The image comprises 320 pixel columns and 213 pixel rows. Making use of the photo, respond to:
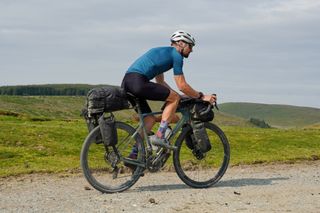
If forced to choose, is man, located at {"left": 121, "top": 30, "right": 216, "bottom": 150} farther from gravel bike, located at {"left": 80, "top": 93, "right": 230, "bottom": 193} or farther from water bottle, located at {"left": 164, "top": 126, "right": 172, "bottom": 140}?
gravel bike, located at {"left": 80, "top": 93, "right": 230, "bottom": 193}

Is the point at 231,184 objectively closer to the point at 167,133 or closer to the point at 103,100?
the point at 167,133

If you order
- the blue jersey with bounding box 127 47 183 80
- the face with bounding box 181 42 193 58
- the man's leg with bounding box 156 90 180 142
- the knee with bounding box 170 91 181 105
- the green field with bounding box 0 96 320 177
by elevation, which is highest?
the face with bounding box 181 42 193 58

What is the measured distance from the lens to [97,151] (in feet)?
32.9

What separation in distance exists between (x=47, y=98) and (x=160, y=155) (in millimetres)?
146885

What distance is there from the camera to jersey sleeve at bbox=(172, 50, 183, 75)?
916 cm

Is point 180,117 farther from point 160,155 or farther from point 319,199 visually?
point 319,199

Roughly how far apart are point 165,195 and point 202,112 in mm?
1864

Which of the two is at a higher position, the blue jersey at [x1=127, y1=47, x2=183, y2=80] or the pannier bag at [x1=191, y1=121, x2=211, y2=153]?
the blue jersey at [x1=127, y1=47, x2=183, y2=80]

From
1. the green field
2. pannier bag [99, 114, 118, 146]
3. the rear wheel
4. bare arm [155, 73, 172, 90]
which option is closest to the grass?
the green field

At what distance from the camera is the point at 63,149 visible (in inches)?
588

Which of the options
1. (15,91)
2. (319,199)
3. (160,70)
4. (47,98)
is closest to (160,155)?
(160,70)

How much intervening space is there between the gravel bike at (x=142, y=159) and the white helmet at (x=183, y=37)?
1.12 metres

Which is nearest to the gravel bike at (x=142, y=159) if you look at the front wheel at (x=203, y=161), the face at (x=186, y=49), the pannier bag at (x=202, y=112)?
the front wheel at (x=203, y=161)

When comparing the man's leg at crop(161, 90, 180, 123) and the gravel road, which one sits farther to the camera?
the man's leg at crop(161, 90, 180, 123)
